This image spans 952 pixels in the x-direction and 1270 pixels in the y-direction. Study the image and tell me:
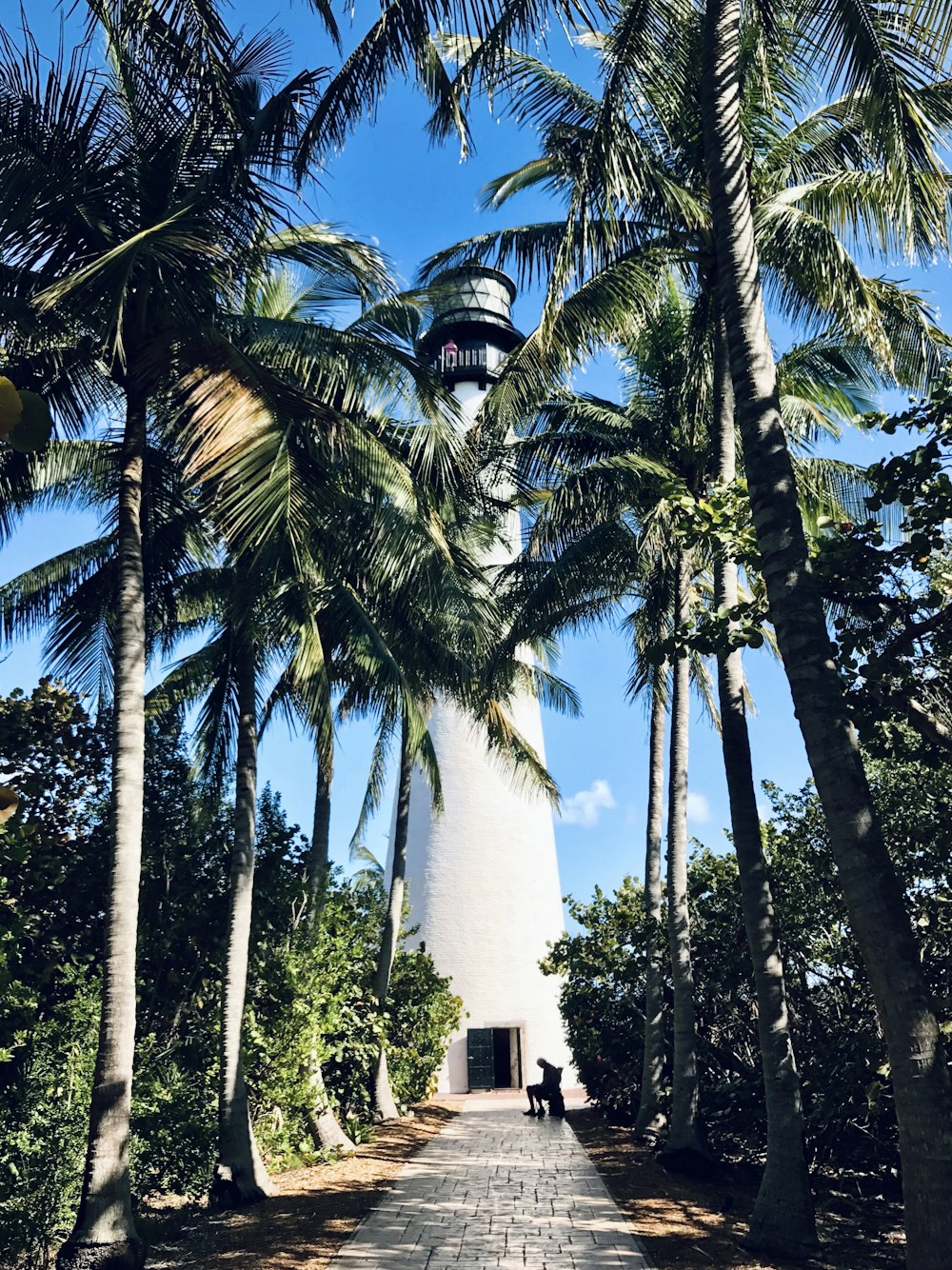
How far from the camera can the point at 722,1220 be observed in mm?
8352

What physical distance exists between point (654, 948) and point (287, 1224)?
23.0 feet

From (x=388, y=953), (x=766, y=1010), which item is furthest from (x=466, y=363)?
(x=766, y=1010)

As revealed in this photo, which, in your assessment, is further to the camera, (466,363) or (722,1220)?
(466,363)

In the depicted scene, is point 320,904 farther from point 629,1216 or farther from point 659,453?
point 659,453

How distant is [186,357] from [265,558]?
176cm

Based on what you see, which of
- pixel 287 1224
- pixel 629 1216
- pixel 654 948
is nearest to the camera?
pixel 287 1224

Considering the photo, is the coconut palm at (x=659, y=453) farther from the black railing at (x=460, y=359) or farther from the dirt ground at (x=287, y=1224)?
the black railing at (x=460, y=359)

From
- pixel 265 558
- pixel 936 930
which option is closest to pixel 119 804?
pixel 265 558

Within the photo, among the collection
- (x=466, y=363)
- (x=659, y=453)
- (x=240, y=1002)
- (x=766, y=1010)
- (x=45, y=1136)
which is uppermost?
(x=466, y=363)

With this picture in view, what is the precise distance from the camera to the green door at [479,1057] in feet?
74.3

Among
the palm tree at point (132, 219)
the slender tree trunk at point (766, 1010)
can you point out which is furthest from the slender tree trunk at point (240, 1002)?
the slender tree trunk at point (766, 1010)

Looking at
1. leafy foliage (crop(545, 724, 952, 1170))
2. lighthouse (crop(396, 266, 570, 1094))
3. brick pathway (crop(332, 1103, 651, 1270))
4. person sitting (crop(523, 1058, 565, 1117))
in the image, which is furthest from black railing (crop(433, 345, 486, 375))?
brick pathway (crop(332, 1103, 651, 1270))

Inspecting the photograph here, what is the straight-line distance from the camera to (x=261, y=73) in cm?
872

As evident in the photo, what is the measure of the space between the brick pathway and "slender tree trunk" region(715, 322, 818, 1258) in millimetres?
998
